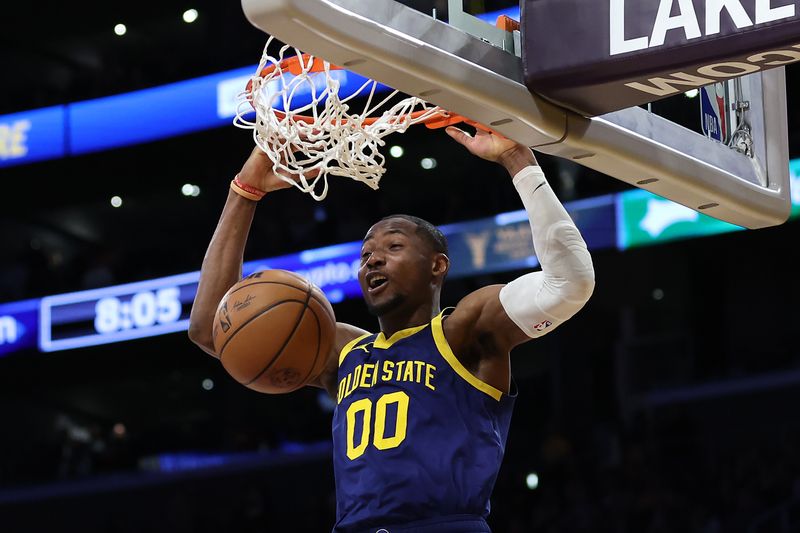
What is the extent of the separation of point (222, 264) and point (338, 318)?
9.36 m

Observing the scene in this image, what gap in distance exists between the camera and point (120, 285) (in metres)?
12.8

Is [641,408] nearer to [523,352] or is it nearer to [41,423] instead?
[523,352]

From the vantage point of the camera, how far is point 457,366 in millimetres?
3270

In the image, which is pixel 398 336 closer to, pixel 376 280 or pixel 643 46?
pixel 376 280

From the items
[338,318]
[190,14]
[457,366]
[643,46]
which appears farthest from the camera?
[190,14]

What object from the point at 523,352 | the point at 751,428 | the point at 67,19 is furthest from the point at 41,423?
the point at 751,428

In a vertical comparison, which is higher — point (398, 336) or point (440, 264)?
point (440, 264)

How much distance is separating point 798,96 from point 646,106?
33.4 feet

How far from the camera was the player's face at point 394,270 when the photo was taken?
3.36 m

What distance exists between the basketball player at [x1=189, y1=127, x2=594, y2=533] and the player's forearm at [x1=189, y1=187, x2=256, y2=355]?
446 mm

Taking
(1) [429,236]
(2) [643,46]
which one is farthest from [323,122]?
(2) [643,46]

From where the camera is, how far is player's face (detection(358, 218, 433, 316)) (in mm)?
3361

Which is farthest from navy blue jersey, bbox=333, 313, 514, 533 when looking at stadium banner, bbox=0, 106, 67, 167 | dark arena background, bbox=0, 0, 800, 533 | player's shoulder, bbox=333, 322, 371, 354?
stadium banner, bbox=0, 106, 67, 167

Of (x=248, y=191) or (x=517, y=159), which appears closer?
(x=517, y=159)
